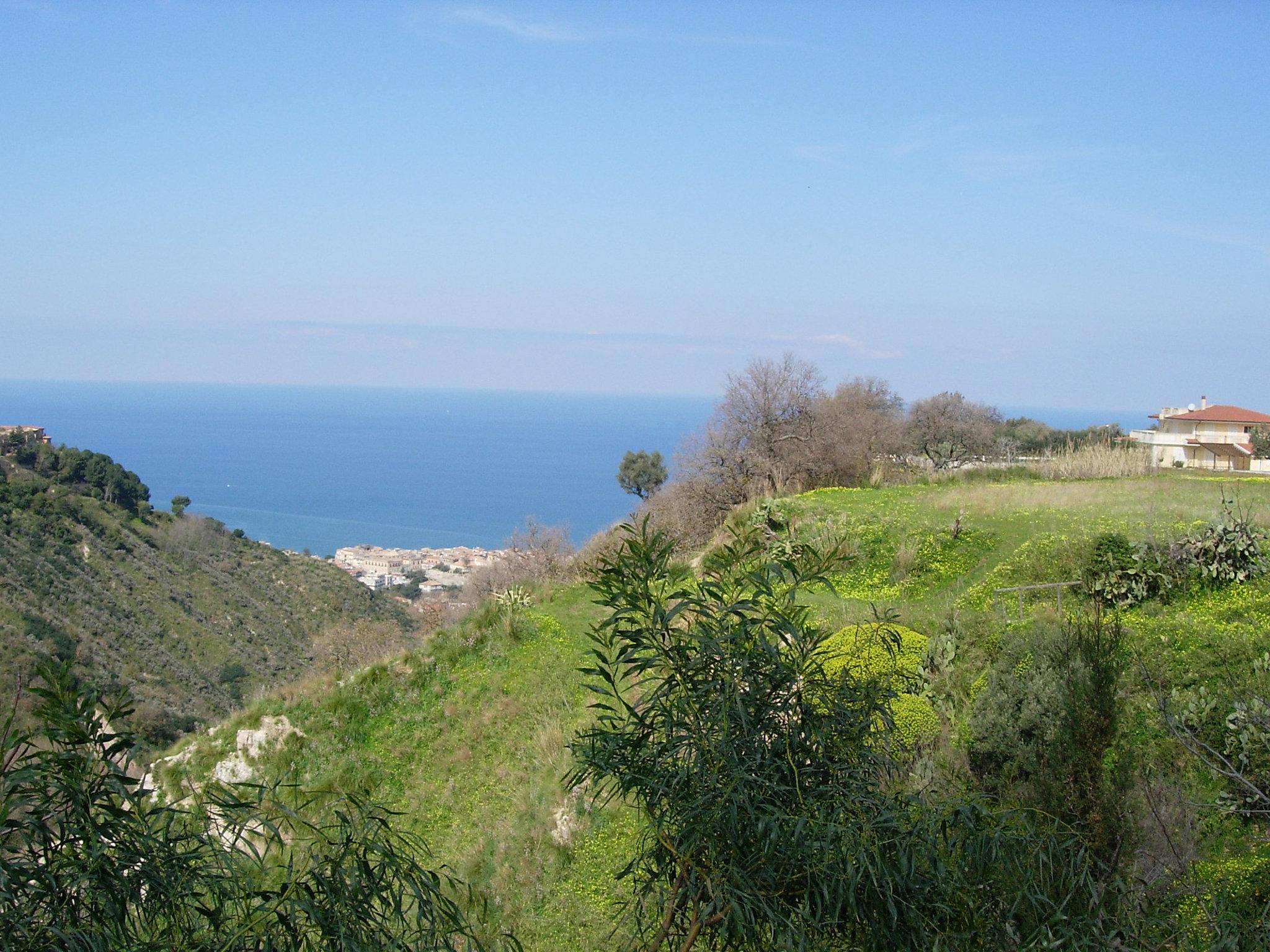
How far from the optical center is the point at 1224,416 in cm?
3319

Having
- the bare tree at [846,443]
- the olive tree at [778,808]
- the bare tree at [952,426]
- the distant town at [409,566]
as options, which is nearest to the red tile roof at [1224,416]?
the bare tree at [952,426]

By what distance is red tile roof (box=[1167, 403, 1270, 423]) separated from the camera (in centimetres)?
3223

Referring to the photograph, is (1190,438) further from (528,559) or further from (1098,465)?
(528,559)

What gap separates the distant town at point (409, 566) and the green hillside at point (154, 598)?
4321mm

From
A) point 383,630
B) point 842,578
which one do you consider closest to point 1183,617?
point 842,578

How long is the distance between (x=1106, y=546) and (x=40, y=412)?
211 m

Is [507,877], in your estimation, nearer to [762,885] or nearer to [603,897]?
[603,897]

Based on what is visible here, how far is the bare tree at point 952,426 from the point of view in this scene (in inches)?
1275

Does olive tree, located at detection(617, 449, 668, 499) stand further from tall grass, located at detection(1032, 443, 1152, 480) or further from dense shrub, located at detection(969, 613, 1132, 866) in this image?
dense shrub, located at detection(969, 613, 1132, 866)

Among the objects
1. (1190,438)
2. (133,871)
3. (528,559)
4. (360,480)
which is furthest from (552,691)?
(360,480)

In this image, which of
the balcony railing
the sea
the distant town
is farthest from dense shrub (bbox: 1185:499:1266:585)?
the sea

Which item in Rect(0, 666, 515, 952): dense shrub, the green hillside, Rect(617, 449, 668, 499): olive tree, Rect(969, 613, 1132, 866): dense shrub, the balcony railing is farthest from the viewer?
Rect(617, 449, 668, 499): olive tree

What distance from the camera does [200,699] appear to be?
78.1 ft

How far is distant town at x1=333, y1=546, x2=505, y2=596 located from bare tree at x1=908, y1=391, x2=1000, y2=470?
17971mm
